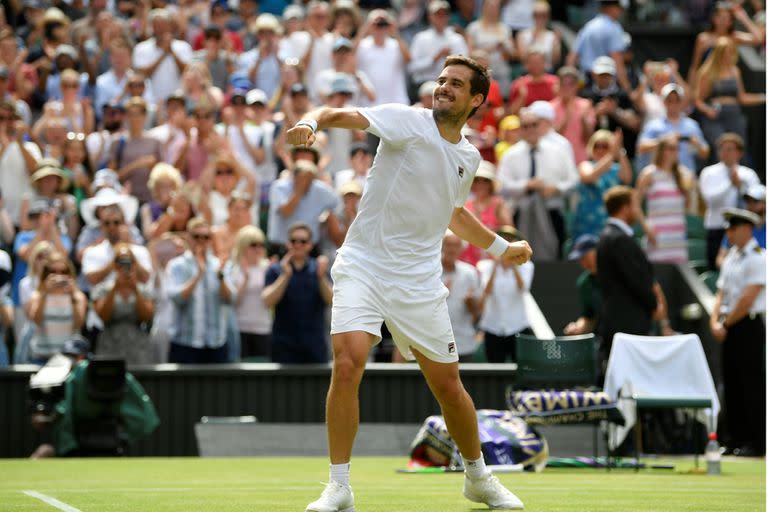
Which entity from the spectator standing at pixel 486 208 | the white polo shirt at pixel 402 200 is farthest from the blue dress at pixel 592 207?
the white polo shirt at pixel 402 200

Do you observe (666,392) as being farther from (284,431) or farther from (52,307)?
(52,307)

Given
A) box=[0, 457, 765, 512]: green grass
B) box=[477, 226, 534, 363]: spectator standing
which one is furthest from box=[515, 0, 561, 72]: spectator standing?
box=[0, 457, 765, 512]: green grass

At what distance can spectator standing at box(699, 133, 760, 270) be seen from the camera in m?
17.5

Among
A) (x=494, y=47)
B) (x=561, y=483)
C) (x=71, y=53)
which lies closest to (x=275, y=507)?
(x=561, y=483)

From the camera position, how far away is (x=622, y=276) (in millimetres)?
14281

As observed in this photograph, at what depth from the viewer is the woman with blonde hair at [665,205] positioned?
17359 mm

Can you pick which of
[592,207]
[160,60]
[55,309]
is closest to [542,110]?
[592,207]

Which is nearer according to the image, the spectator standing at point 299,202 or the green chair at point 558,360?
the green chair at point 558,360

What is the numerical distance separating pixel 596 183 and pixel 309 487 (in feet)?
26.9

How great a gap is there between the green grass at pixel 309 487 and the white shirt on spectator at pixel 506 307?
7.92ft

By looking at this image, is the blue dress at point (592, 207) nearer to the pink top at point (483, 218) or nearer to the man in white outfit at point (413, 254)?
the pink top at point (483, 218)

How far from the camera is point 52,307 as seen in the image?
582 inches

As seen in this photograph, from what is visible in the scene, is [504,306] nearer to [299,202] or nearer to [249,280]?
[299,202]

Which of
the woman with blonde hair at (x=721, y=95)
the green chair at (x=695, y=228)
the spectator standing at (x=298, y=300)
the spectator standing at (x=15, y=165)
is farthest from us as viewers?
the woman with blonde hair at (x=721, y=95)
